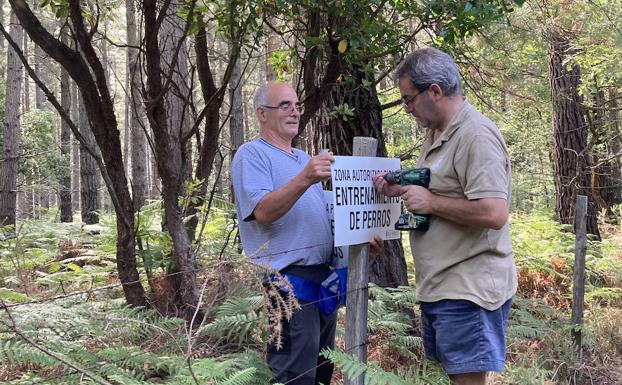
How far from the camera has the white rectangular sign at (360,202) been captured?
247 centimetres

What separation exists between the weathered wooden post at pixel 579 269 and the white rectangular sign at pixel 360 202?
3.04 metres

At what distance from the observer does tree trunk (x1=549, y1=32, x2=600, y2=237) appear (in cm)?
982

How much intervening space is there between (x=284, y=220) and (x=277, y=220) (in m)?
0.04

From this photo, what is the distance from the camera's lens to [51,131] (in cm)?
1766

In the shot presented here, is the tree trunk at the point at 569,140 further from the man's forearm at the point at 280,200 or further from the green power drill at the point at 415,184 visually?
the man's forearm at the point at 280,200

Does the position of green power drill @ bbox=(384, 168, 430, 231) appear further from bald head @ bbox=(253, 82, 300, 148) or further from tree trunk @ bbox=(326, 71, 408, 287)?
tree trunk @ bbox=(326, 71, 408, 287)

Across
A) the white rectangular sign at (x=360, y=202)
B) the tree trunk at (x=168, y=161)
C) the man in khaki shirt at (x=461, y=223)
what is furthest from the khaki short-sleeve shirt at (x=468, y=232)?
the tree trunk at (x=168, y=161)

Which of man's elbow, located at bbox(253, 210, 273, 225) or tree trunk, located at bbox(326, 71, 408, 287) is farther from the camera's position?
tree trunk, located at bbox(326, 71, 408, 287)

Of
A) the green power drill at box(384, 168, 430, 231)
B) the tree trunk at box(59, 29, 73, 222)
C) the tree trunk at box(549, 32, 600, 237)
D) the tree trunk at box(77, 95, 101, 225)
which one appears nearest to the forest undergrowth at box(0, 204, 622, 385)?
the green power drill at box(384, 168, 430, 231)

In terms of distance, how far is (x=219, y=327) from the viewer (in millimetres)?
3973

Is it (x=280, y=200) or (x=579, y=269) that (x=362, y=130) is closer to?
(x=579, y=269)

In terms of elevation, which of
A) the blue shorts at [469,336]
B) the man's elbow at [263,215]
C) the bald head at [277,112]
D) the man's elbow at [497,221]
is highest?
the bald head at [277,112]

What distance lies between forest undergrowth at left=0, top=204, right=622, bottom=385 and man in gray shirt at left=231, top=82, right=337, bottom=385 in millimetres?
178

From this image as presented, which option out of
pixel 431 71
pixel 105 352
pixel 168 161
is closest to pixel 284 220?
pixel 431 71
